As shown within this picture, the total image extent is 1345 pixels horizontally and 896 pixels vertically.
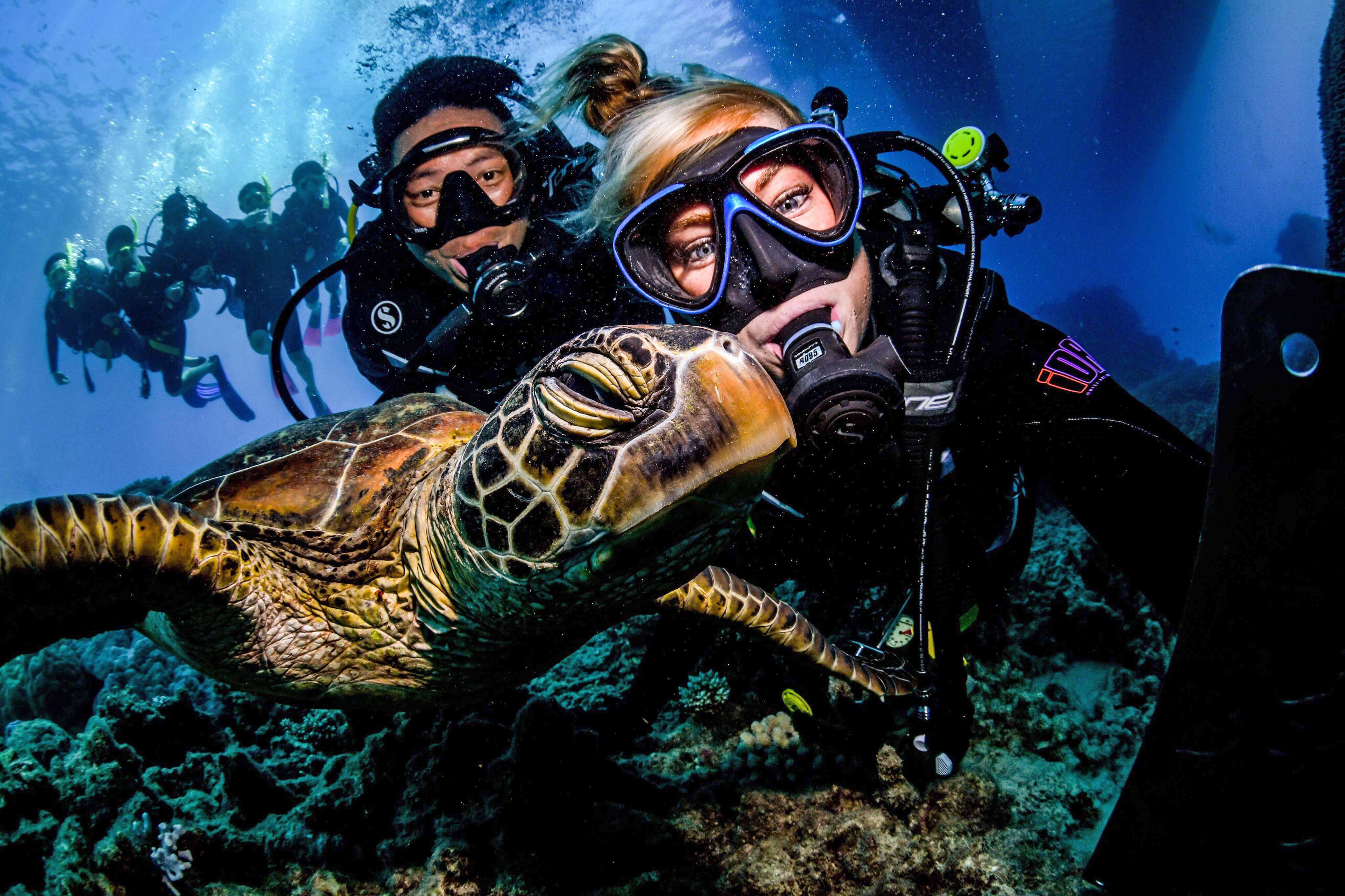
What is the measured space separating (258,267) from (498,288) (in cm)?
1099

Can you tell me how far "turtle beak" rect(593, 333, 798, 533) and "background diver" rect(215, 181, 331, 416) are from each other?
37.4 ft

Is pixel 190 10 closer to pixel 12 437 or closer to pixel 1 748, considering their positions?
pixel 1 748

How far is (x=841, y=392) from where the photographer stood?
5.65 ft

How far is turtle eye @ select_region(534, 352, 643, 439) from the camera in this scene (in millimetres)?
916

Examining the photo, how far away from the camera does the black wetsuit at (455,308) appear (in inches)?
131

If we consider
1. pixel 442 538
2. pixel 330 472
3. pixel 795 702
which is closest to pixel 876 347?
pixel 442 538

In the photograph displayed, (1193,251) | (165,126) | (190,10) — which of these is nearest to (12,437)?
(165,126)

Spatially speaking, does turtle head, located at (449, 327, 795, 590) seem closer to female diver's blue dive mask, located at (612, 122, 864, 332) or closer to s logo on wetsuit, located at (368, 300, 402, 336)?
female diver's blue dive mask, located at (612, 122, 864, 332)

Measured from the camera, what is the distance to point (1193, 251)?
64938 mm

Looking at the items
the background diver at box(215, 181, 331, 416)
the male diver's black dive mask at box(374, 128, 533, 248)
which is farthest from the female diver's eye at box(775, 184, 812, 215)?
the background diver at box(215, 181, 331, 416)

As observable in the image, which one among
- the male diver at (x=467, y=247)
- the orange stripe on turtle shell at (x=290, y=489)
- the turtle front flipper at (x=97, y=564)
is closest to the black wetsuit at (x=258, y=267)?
the male diver at (x=467, y=247)

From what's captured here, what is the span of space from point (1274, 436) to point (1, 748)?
5377 mm

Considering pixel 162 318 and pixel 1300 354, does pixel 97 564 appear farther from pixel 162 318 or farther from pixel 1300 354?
pixel 162 318

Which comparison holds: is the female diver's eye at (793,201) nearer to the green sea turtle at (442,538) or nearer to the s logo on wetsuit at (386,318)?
the green sea turtle at (442,538)
